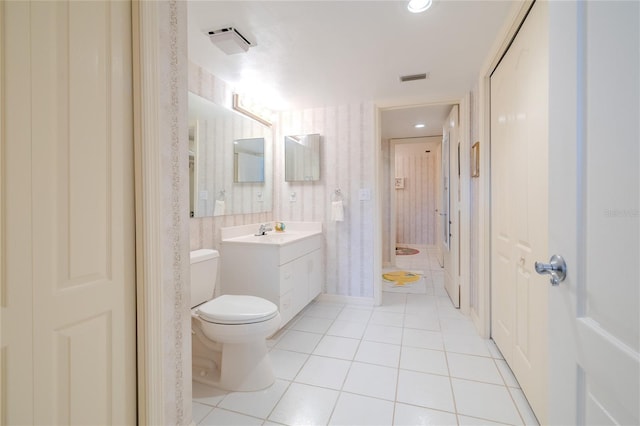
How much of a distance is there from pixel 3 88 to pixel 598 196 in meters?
1.45

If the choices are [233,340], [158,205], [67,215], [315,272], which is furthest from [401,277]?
[67,215]

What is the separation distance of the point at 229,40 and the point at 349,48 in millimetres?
798

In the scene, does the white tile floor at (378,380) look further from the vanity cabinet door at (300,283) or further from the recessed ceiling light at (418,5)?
the recessed ceiling light at (418,5)

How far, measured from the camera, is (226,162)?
261cm

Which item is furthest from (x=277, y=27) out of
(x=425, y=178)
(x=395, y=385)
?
(x=425, y=178)

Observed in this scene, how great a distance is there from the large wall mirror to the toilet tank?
395mm

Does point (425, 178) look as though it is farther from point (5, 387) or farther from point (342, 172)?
point (5, 387)

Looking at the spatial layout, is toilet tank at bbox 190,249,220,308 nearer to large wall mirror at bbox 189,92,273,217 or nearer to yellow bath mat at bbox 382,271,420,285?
large wall mirror at bbox 189,92,273,217

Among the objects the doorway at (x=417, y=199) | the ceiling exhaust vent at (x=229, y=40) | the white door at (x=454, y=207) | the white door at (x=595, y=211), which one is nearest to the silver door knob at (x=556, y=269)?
the white door at (x=595, y=211)

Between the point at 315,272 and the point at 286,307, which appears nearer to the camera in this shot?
the point at 286,307

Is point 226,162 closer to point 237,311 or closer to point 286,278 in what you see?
point 286,278

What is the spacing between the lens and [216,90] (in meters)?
2.47

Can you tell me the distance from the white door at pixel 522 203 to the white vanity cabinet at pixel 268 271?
157cm

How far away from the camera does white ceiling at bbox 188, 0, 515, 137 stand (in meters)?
1.61
